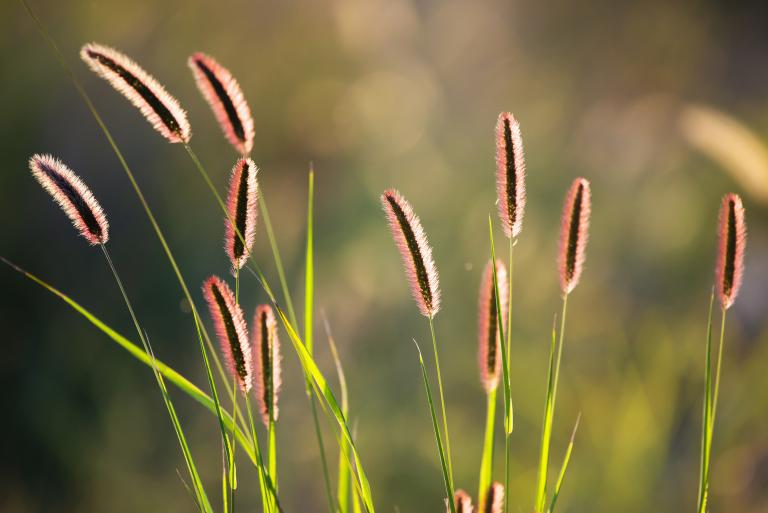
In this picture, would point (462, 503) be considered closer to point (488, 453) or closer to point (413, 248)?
point (488, 453)

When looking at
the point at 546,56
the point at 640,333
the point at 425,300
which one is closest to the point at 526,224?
the point at 640,333

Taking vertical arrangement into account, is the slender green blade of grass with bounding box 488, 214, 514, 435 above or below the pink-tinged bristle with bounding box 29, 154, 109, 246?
below

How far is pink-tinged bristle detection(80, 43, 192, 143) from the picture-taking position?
514 millimetres

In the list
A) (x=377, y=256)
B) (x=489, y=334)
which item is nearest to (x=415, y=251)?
(x=489, y=334)

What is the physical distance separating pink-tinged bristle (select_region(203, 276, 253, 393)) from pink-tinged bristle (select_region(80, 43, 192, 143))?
4.7 inches

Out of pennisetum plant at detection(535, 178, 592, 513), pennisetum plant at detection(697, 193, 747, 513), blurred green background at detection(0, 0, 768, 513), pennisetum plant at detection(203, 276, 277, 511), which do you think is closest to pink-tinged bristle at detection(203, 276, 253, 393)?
pennisetum plant at detection(203, 276, 277, 511)

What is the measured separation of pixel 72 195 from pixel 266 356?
0.17m

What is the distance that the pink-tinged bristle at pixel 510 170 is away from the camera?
0.52 m

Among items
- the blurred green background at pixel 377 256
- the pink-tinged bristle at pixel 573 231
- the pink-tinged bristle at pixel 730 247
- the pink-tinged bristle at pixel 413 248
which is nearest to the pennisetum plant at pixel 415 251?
the pink-tinged bristle at pixel 413 248

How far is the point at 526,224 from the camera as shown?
2131 millimetres

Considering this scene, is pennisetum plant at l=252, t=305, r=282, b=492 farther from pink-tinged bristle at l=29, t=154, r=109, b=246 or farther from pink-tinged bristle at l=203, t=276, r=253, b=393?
pink-tinged bristle at l=29, t=154, r=109, b=246

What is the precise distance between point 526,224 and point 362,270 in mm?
510

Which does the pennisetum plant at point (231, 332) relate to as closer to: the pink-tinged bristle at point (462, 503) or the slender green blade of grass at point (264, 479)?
the slender green blade of grass at point (264, 479)

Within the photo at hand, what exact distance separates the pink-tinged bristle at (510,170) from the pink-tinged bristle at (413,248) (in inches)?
2.5
